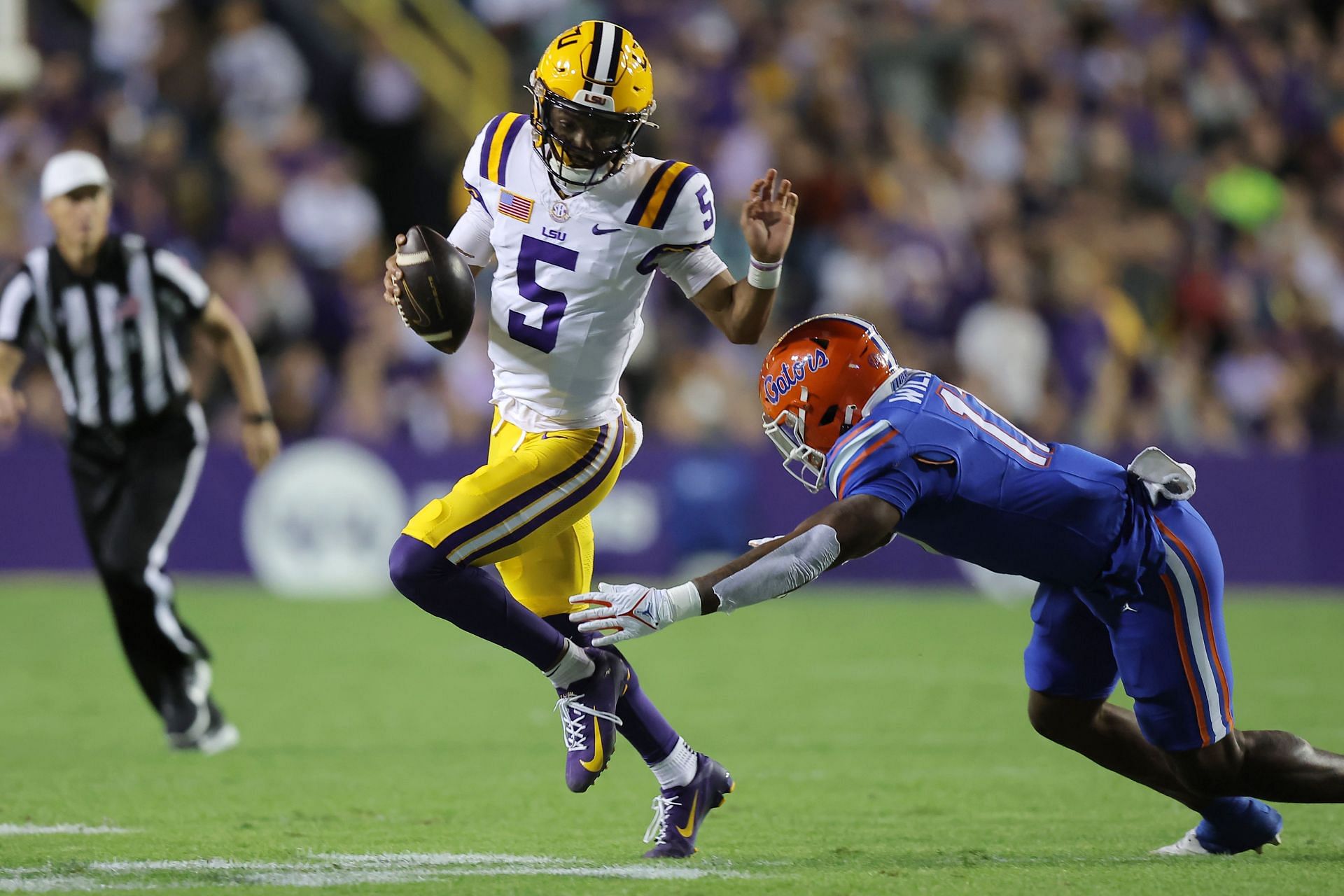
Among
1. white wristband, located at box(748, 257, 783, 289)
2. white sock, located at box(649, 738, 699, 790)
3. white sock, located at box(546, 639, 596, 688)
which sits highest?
white wristband, located at box(748, 257, 783, 289)

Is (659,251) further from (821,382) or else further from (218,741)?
(218,741)

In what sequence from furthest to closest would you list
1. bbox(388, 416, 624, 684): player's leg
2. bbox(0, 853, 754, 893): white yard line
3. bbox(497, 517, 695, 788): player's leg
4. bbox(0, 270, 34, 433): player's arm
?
bbox(0, 270, 34, 433): player's arm < bbox(497, 517, 695, 788): player's leg < bbox(388, 416, 624, 684): player's leg < bbox(0, 853, 754, 893): white yard line

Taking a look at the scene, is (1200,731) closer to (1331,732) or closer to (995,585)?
(1331,732)

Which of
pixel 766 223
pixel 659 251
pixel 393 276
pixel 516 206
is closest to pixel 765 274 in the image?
pixel 766 223

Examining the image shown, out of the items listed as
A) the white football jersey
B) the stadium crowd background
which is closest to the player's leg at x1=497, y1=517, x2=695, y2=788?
the white football jersey

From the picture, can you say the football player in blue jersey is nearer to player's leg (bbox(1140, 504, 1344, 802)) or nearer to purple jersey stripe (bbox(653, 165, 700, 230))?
player's leg (bbox(1140, 504, 1344, 802))

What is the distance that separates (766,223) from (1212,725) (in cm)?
166

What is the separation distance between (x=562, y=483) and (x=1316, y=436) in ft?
29.9

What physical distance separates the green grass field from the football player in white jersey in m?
0.43

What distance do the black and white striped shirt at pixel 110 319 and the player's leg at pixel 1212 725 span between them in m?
3.92

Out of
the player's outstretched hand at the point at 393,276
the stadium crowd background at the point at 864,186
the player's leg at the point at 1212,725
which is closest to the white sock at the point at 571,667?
the player's outstretched hand at the point at 393,276

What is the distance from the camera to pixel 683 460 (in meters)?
11.8

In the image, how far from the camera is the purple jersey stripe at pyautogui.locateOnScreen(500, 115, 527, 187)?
4.85m

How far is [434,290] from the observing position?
4527 millimetres
